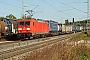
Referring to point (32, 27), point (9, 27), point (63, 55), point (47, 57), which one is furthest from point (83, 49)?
point (9, 27)

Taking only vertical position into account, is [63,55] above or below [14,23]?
below

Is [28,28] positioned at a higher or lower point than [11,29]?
higher

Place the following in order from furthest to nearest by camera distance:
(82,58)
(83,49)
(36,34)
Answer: (36,34), (83,49), (82,58)

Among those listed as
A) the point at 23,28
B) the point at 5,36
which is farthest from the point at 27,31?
the point at 5,36

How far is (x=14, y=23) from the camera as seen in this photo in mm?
34906

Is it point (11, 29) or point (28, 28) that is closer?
point (28, 28)

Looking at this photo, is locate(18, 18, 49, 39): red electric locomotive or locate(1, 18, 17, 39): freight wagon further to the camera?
locate(1, 18, 17, 39): freight wagon

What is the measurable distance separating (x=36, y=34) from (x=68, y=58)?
2471 centimetres

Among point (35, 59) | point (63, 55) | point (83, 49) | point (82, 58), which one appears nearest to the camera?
point (35, 59)

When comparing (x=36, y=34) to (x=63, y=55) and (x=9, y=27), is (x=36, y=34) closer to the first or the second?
(x=9, y=27)

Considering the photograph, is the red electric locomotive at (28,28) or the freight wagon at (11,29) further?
the freight wagon at (11,29)

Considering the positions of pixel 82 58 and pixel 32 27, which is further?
pixel 32 27

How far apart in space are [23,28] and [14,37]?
3.53m

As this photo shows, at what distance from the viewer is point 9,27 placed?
34.0 metres
